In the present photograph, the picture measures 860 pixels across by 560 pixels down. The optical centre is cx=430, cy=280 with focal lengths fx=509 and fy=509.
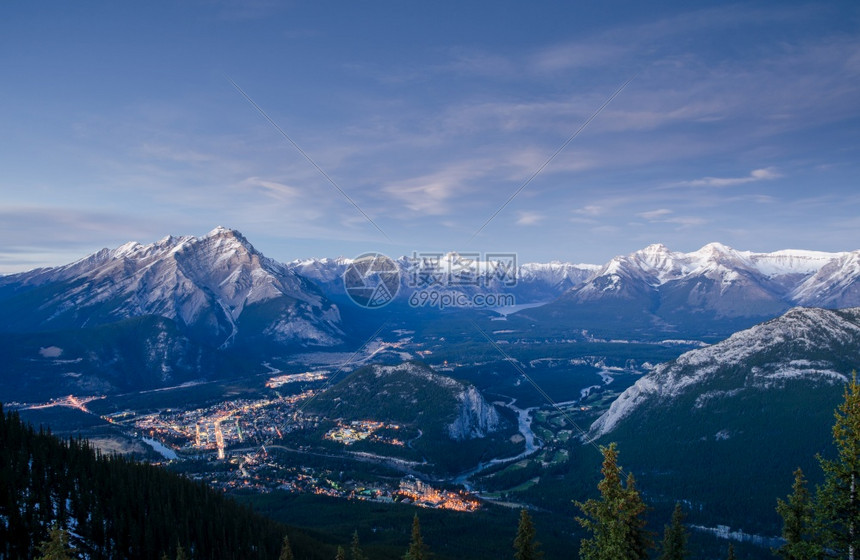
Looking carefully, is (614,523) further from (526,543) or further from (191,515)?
(191,515)

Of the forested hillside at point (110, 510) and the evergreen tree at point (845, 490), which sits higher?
the evergreen tree at point (845, 490)

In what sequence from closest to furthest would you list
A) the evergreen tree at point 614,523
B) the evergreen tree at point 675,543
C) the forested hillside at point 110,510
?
the evergreen tree at point 614,523, the evergreen tree at point 675,543, the forested hillside at point 110,510

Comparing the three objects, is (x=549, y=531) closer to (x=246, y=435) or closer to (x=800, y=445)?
(x=800, y=445)

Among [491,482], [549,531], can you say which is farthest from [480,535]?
[491,482]

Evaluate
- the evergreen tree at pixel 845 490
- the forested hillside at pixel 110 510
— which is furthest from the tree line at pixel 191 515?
the forested hillside at pixel 110 510

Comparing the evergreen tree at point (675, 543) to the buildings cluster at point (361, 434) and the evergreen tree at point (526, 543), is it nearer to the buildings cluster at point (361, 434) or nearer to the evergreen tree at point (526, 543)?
the evergreen tree at point (526, 543)

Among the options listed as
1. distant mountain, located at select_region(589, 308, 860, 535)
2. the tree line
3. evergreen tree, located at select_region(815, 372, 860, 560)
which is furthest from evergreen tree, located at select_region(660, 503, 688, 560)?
distant mountain, located at select_region(589, 308, 860, 535)
